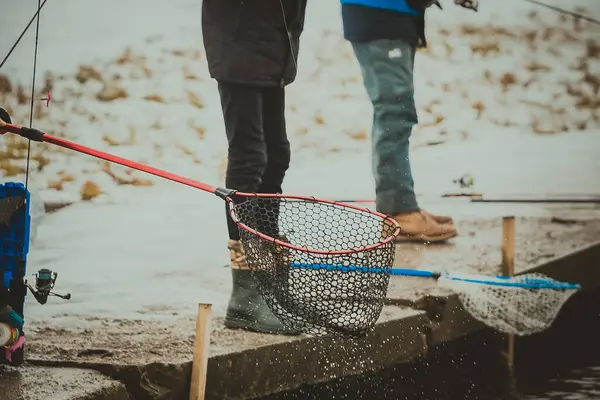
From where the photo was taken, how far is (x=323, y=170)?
3.15m

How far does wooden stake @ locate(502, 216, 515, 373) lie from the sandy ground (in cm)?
9

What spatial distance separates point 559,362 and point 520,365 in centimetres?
17

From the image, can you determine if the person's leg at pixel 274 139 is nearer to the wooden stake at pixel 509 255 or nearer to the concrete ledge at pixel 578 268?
the wooden stake at pixel 509 255

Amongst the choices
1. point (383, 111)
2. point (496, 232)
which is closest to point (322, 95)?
point (383, 111)

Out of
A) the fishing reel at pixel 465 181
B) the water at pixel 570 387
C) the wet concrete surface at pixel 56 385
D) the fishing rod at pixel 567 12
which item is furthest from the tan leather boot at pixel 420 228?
the wet concrete surface at pixel 56 385

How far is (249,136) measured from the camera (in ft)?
8.19

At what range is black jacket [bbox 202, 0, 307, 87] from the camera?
8.30 ft

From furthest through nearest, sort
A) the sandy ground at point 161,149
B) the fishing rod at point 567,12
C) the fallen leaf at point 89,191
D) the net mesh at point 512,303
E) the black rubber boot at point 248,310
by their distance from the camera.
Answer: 1. the fishing rod at point 567,12
2. the net mesh at point 512,303
3. the fallen leaf at point 89,191
4. the sandy ground at point 161,149
5. the black rubber boot at point 248,310

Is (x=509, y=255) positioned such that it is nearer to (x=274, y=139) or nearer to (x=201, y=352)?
(x=274, y=139)

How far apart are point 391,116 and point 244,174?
1.03 metres

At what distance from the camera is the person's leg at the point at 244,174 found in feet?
8.09

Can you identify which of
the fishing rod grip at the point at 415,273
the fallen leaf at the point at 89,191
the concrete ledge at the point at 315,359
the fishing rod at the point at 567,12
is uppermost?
the fishing rod at the point at 567,12

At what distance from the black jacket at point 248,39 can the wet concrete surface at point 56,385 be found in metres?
1.01

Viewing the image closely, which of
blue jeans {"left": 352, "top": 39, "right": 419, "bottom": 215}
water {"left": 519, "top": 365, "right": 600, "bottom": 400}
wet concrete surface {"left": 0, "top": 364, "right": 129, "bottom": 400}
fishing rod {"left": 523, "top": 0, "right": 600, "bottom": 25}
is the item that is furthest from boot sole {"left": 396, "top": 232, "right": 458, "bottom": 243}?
wet concrete surface {"left": 0, "top": 364, "right": 129, "bottom": 400}
